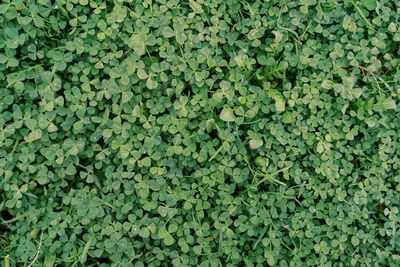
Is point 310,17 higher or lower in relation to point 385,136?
higher

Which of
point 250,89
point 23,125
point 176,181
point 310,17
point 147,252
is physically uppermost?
point 310,17

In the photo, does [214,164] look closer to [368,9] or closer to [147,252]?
[147,252]

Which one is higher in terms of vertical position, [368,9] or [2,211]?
[368,9]

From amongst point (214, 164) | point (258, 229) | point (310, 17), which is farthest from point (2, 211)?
point (310, 17)

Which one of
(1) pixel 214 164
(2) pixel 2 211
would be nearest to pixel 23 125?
(2) pixel 2 211

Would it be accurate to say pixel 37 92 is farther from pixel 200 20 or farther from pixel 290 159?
pixel 290 159

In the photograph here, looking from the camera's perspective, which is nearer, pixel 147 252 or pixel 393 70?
pixel 147 252
